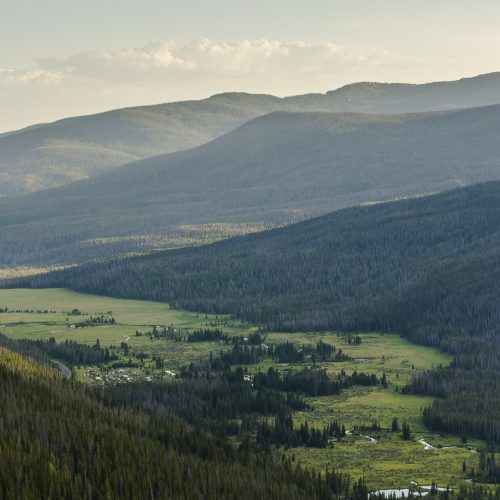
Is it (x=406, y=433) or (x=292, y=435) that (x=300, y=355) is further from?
(x=292, y=435)

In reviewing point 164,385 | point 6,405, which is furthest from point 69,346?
point 6,405

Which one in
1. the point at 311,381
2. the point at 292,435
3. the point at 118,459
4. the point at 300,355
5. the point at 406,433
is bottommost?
the point at 300,355

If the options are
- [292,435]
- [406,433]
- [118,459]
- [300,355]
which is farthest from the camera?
[300,355]

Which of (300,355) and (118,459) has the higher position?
(118,459)

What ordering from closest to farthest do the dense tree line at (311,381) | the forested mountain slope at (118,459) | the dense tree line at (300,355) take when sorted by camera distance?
the forested mountain slope at (118,459)
the dense tree line at (311,381)
the dense tree line at (300,355)

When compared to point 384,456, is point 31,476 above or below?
above

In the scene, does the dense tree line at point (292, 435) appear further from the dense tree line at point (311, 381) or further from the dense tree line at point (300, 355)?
the dense tree line at point (300, 355)

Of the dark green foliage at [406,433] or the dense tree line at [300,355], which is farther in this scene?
the dense tree line at [300,355]

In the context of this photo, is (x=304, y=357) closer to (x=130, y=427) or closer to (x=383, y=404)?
(x=383, y=404)

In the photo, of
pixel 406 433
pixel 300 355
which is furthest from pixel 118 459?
pixel 300 355

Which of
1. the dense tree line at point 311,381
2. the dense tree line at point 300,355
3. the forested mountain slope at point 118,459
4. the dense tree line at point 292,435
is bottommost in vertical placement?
the dense tree line at point 300,355

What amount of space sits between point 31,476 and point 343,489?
30.2 meters

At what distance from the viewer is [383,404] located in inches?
5910

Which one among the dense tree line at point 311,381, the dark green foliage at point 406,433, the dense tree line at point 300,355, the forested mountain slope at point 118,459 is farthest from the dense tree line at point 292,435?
the dense tree line at point 300,355
